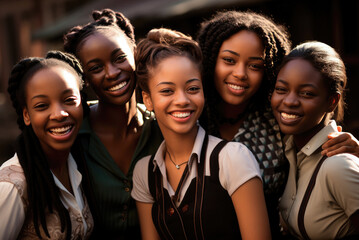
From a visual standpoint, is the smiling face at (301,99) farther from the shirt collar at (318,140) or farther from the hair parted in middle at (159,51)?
the hair parted in middle at (159,51)

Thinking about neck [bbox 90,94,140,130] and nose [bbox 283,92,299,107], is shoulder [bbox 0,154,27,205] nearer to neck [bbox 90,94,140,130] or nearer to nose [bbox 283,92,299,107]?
neck [bbox 90,94,140,130]

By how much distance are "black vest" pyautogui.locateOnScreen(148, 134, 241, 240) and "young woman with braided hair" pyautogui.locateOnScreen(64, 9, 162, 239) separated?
0.56 m

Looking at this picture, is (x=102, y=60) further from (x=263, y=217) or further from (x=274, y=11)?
(x=274, y=11)

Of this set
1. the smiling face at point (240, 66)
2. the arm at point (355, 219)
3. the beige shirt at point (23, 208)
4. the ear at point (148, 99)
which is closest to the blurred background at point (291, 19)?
the smiling face at point (240, 66)

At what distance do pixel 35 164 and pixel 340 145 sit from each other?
1694mm

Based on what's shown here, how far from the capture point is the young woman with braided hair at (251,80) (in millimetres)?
2893

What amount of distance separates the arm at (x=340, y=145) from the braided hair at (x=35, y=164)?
149 centimetres

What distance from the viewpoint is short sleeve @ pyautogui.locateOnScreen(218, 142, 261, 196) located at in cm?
243

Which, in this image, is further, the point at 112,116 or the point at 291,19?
the point at 291,19

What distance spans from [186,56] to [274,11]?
3.63 metres

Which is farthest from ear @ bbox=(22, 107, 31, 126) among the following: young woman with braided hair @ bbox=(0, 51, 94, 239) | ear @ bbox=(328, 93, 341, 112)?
ear @ bbox=(328, 93, 341, 112)

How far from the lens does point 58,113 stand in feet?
8.14

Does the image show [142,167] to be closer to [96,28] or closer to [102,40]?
[102,40]

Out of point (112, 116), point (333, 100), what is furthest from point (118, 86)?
point (333, 100)
